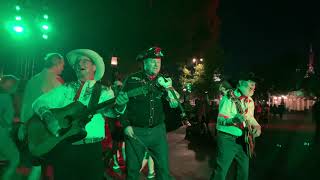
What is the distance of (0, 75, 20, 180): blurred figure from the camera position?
680 cm

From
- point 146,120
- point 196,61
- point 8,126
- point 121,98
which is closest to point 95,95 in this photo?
point 121,98

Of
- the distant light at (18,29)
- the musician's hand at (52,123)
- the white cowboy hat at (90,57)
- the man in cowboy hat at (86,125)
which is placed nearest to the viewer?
the musician's hand at (52,123)

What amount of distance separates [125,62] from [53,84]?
24.0m

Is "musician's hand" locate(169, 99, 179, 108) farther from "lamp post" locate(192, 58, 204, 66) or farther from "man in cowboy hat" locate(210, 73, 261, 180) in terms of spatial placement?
"lamp post" locate(192, 58, 204, 66)

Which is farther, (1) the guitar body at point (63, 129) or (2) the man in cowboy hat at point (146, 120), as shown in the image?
(2) the man in cowboy hat at point (146, 120)

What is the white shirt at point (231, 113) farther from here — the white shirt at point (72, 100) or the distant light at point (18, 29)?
the distant light at point (18, 29)

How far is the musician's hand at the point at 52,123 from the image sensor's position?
156 inches

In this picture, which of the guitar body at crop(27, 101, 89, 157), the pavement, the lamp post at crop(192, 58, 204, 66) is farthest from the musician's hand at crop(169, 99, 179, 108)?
the lamp post at crop(192, 58, 204, 66)

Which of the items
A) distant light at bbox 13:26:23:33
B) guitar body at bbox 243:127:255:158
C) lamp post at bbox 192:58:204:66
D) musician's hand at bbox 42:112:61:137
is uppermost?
lamp post at bbox 192:58:204:66

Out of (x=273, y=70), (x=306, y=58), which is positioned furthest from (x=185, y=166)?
(x=306, y=58)

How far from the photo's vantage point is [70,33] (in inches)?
1099

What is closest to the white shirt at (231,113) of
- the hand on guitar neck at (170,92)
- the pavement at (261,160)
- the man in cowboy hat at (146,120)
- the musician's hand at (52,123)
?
the man in cowboy hat at (146,120)

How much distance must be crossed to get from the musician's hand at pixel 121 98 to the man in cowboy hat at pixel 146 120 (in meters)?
0.28

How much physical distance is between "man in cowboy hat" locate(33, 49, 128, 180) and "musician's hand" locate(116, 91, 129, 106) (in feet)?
0.34
